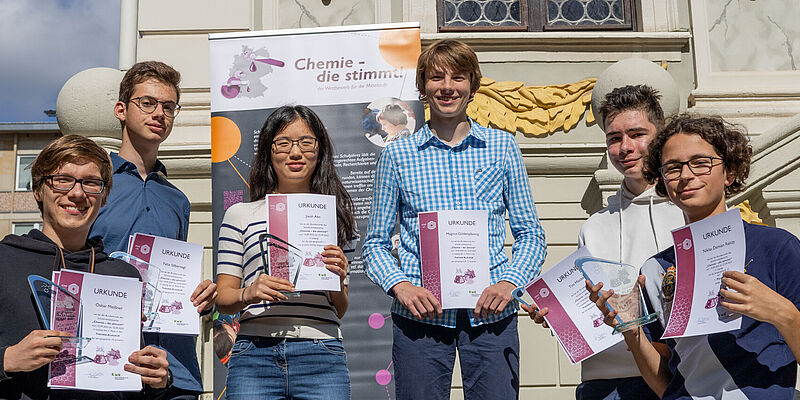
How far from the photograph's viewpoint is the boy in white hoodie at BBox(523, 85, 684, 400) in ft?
9.45

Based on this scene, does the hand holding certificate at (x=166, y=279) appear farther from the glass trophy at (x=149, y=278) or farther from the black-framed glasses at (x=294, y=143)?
the black-framed glasses at (x=294, y=143)

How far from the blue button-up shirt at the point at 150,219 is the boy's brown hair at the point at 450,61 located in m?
1.12

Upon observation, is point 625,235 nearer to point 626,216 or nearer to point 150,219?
point 626,216

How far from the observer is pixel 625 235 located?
3041 mm

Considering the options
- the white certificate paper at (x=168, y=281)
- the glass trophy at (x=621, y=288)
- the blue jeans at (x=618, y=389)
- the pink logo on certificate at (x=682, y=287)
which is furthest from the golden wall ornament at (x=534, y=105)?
the pink logo on certificate at (x=682, y=287)

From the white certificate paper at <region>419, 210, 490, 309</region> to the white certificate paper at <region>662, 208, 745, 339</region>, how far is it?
80 centimetres

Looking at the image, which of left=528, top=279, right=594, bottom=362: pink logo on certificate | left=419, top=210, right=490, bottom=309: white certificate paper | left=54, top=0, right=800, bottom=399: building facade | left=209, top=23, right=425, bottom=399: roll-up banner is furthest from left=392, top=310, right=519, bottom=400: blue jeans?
left=54, top=0, right=800, bottom=399: building facade

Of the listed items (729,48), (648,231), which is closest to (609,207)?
(648,231)

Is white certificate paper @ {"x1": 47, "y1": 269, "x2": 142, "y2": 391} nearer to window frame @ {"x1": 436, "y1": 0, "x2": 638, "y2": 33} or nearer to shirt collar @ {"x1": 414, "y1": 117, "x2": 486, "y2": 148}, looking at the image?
shirt collar @ {"x1": 414, "y1": 117, "x2": 486, "y2": 148}

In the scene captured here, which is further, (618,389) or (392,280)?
(392,280)

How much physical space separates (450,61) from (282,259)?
3.24 feet

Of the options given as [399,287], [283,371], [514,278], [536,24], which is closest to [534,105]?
[536,24]

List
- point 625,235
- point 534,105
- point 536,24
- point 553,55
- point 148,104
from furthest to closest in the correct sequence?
point 536,24, point 553,55, point 534,105, point 148,104, point 625,235

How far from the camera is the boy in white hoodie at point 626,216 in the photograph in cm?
288
